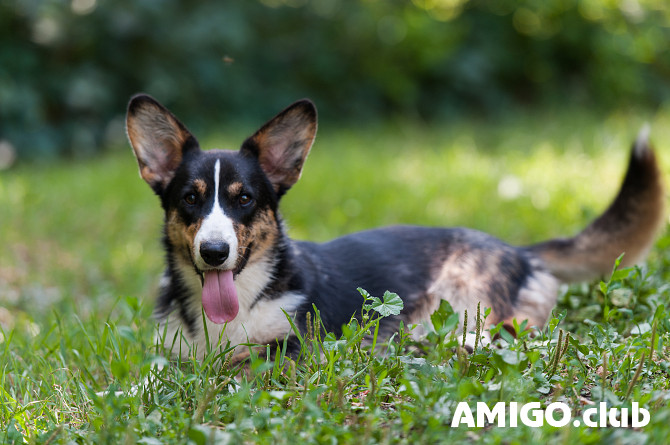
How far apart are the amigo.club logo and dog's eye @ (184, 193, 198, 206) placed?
1.39m

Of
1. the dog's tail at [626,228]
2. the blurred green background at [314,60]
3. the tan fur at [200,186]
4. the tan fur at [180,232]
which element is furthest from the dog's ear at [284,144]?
the blurred green background at [314,60]

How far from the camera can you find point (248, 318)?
10.1 feet

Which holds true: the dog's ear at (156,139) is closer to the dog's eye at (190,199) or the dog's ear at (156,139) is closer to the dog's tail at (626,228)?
the dog's eye at (190,199)

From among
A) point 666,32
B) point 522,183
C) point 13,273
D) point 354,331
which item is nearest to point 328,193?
point 522,183

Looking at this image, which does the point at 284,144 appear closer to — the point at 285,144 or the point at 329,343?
the point at 285,144

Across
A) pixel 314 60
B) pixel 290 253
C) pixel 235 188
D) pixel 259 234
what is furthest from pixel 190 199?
pixel 314 60

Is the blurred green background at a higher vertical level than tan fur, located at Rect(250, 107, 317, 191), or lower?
higher

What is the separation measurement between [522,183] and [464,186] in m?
0.51

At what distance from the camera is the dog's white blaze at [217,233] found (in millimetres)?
2814

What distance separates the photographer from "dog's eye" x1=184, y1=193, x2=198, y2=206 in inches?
119

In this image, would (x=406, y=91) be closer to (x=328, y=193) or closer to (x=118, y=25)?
(x=118, y=25)

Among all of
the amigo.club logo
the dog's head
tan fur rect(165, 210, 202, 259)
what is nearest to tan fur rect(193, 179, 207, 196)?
the dog's head

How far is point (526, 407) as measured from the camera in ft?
7.52

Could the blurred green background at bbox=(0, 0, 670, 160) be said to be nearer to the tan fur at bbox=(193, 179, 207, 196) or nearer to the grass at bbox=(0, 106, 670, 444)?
the grass at bbox=(0, 106, 670, 444)
